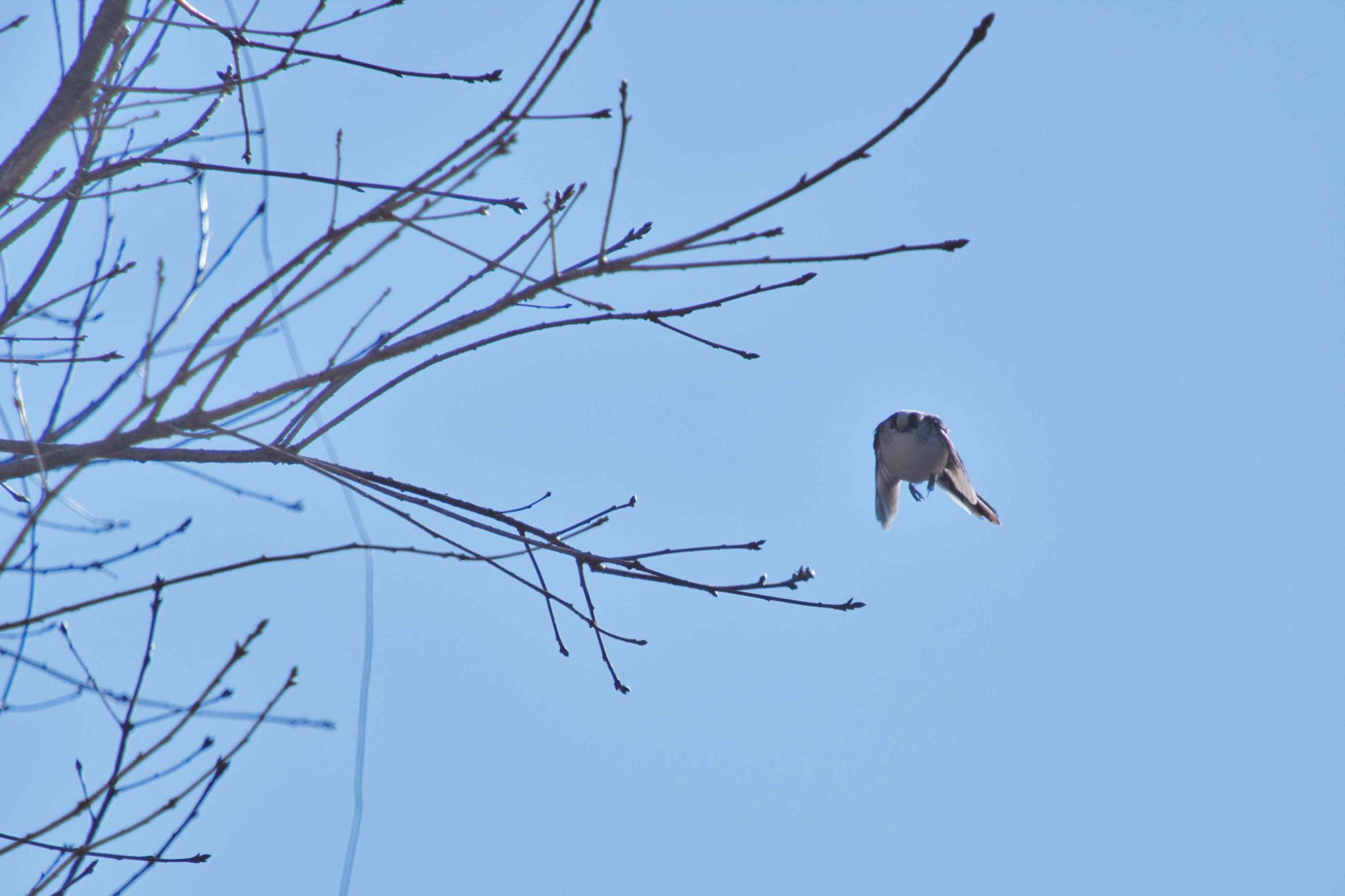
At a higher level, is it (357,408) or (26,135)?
(26,135)

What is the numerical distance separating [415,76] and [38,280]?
0.91 meters

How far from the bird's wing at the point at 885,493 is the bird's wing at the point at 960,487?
329 millimetres

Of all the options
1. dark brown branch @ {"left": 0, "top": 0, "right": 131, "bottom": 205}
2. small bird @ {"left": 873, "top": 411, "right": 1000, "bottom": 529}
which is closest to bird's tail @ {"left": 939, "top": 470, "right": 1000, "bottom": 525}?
small bird @ {"left": 873, "top": 411, "right": 1000, "bottom": 529}

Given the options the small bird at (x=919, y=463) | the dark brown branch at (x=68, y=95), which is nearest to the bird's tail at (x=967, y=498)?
the small bird at (x=919, y=463)

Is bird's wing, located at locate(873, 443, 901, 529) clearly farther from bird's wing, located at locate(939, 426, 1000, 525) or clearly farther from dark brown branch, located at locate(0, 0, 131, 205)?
dark brown branch, located at locate(0, 0, 131, 205)

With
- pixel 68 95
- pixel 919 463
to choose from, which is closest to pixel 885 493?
pixel 919 463

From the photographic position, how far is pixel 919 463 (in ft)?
26.4

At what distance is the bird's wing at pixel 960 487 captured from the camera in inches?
317

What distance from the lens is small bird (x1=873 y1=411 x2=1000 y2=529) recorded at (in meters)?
8.00

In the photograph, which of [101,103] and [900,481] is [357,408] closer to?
[101,103]

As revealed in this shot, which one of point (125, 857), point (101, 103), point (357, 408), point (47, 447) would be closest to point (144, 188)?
point (101, 103)

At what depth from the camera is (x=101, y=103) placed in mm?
2549

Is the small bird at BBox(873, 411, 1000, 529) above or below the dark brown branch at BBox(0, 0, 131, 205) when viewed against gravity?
above

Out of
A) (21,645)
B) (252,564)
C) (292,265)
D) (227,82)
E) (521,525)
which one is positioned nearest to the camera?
(292,265)
